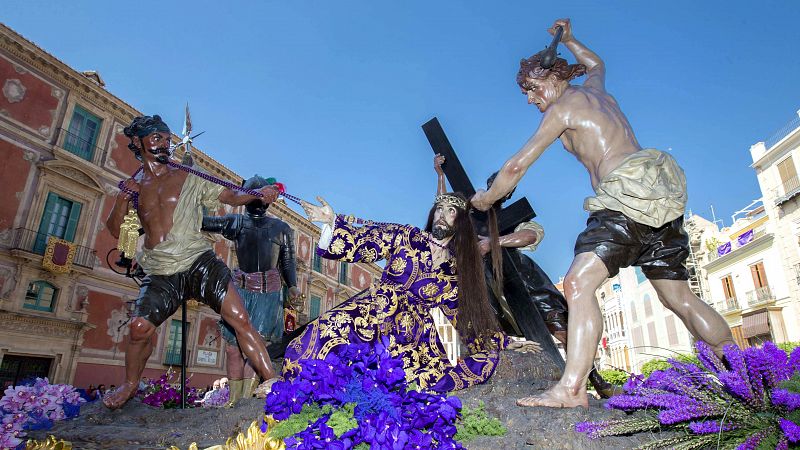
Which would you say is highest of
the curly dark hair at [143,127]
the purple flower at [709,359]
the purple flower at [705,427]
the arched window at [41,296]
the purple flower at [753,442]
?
the arched window at [41,296]

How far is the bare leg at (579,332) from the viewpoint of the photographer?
8.80ft

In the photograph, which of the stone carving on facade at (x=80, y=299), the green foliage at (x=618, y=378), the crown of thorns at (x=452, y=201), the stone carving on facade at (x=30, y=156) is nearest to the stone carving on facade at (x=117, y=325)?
the stone carving on facade at (x=80, y=299)

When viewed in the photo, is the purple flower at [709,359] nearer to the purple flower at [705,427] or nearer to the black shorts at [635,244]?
the purple flower at [705,427]

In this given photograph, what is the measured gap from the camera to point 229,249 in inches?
1021

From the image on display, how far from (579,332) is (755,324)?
95.6 feet

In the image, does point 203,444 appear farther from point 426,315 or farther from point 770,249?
point 770,249

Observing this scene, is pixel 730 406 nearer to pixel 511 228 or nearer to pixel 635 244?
pixel 635 244

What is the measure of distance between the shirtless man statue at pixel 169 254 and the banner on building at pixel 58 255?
16.4 metres

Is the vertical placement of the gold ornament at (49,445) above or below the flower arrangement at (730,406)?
below

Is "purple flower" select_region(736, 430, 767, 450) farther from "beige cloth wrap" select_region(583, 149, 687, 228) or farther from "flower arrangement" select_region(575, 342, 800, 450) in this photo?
"beige cloth wrap" select_region(583, 149, 687, 228)

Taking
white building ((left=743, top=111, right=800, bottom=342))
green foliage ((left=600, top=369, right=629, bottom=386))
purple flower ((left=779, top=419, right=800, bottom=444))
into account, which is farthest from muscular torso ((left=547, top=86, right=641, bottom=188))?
white building ((left=743, top=111, right=800, bottom=342))

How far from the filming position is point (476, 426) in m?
2.42

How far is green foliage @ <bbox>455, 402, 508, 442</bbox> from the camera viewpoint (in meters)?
2.36

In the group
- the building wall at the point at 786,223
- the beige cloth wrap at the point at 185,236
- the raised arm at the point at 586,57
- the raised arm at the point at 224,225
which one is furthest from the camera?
the building wall at the point at 786,223
